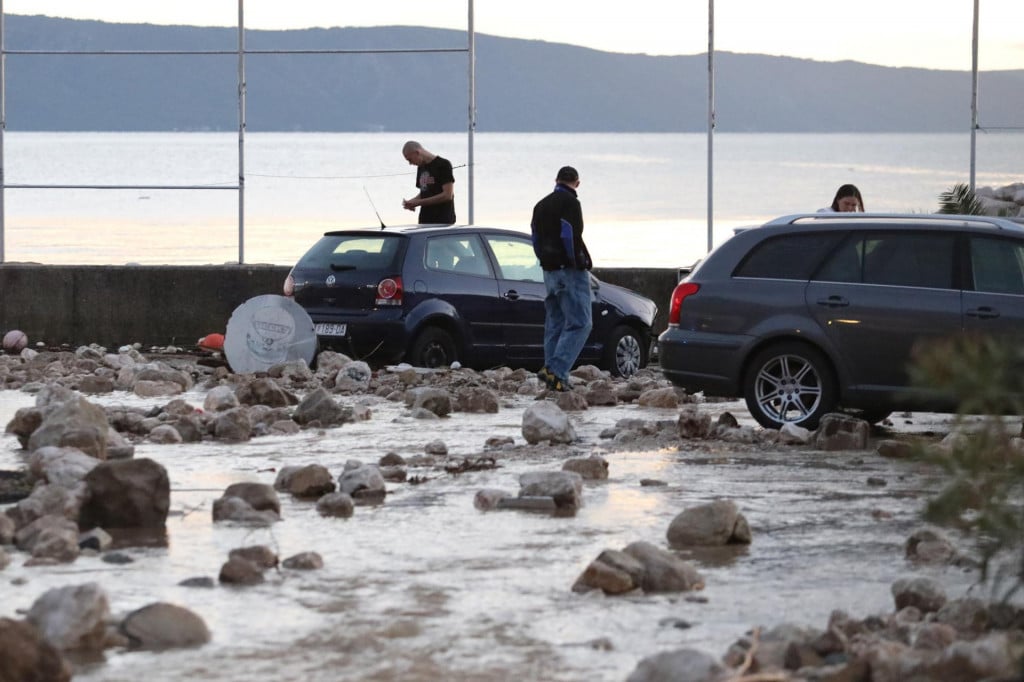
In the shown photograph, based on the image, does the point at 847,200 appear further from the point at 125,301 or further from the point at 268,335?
the point at 125,301

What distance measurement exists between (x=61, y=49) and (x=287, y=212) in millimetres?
32224

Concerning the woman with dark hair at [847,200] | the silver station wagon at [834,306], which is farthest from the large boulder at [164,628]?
the woman with dark hair at [847,200]

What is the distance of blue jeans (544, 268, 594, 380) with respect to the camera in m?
16.3

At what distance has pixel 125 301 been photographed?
2100cm

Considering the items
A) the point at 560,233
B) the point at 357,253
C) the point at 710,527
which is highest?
the point at 560,233

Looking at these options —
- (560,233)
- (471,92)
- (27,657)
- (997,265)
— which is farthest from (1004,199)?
(27,657)

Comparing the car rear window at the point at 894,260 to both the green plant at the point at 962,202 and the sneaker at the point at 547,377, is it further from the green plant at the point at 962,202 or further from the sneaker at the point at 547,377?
the green plant at the point at 962,202

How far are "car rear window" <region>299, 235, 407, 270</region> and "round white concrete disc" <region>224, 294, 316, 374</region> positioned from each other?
0.47 metres

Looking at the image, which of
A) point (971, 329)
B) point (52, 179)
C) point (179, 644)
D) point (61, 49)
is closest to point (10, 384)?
point (61, 49)

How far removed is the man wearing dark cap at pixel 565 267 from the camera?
16.3m

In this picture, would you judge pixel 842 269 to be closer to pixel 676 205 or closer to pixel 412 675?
pixel 412 675

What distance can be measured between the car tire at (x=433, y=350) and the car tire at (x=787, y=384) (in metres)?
4.44

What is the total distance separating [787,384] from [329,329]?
17.3 feet

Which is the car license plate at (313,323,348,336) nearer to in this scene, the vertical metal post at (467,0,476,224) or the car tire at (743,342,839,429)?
the vertical metal post at (467,0,476,224)
